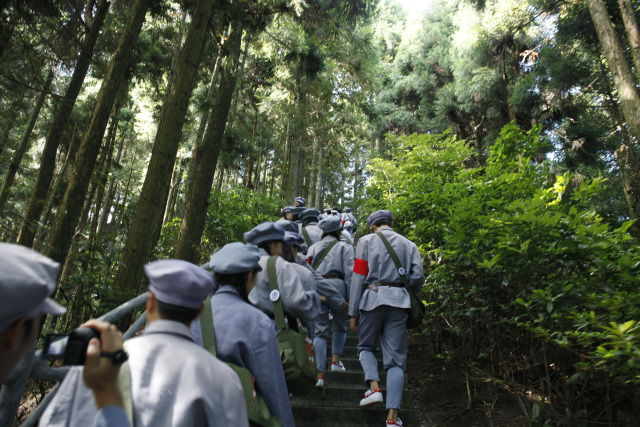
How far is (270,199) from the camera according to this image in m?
12.7

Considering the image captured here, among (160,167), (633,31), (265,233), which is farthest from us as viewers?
(633,31)

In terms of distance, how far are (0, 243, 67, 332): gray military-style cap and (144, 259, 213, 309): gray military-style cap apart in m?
0.53

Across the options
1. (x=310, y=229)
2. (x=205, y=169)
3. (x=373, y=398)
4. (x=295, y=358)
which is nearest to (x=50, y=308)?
(x=295, y=358)

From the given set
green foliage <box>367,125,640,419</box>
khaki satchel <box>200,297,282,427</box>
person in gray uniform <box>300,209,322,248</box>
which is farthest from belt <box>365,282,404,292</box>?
khaki satchel <box>200,297,282,427</box>

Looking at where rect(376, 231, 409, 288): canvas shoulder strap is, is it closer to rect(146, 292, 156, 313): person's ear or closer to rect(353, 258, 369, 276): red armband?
rect(353, 258, 369, 276): red armband

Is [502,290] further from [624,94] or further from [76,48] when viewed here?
[76,48]

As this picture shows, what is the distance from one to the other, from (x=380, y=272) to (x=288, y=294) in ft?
5.53

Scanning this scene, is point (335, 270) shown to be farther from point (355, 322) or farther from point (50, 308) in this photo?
point (50, 308)

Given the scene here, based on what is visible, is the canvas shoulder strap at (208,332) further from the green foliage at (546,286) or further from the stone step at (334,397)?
the stone step at (334,397)

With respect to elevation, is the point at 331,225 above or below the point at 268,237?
above

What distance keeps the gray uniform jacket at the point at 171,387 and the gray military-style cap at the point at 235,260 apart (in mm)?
723

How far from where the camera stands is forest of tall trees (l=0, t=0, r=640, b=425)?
125 inches

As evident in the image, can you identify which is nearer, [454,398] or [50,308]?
[50,308]

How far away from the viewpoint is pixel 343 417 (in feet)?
13.4
